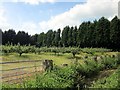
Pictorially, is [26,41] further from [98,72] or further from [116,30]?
[98,72]

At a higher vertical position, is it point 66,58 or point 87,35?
point 87,35

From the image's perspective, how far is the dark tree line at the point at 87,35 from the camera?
230ft

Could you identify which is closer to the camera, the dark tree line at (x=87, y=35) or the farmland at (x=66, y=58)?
the farmland at (x=66, y=58)

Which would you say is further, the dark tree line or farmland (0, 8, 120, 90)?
the dark tree line

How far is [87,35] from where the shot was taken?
74.2 meters

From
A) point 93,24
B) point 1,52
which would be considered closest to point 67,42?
point 93,24

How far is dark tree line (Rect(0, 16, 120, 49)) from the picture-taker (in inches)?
2761

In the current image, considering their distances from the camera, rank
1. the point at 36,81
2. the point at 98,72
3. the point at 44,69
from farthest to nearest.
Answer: the point at 98,72 < the point at 44,69 < the point at 36,81

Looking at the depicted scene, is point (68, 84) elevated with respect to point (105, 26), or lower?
lower

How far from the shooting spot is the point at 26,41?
84.8m

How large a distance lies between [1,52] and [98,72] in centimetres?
1652

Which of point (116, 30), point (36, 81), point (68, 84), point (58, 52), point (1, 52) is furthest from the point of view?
point (116, 30)

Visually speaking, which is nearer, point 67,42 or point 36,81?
point 36,81

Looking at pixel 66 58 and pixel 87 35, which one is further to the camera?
pixel 87 35
